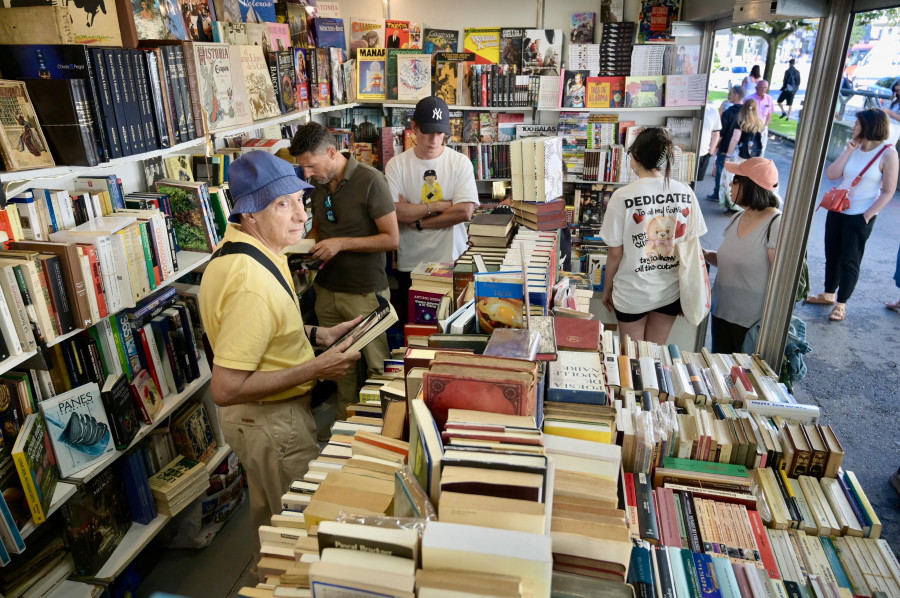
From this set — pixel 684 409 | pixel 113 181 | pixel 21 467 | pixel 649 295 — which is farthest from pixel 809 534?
pixel 113 181

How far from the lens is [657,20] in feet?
15.9

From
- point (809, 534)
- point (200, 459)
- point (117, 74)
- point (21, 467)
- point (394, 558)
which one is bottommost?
point (200, 459)

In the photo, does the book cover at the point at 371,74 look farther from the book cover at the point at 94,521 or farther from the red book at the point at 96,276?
the book cover at the point at 94,521

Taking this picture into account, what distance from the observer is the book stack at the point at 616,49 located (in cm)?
495

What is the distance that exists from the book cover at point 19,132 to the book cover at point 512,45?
3974 millimetres

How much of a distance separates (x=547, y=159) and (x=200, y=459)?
2283mm

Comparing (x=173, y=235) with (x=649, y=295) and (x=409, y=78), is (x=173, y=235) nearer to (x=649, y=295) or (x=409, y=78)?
(x=649, y=295)

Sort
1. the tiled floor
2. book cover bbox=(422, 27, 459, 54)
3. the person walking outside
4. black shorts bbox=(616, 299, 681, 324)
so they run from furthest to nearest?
the person walking outside → book cover bbox=(422, 27, 459, 54) → black shorts bbox=(616, 299, 681, 324) → the tiled floor

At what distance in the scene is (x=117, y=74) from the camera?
2143 millimetres

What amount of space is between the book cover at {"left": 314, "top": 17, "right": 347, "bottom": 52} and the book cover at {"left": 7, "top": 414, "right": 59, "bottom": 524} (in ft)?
11.3

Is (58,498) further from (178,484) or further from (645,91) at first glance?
(645,91)

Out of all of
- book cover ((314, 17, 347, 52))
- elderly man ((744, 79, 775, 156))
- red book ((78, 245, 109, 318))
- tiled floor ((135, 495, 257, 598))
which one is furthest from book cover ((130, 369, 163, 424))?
elderly man ((744, 79, 775, 156))

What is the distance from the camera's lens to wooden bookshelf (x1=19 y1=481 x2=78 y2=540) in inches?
78.7

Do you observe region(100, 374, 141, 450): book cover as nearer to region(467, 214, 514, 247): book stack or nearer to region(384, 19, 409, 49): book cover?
region(467, 214, 514, 247): book stack
